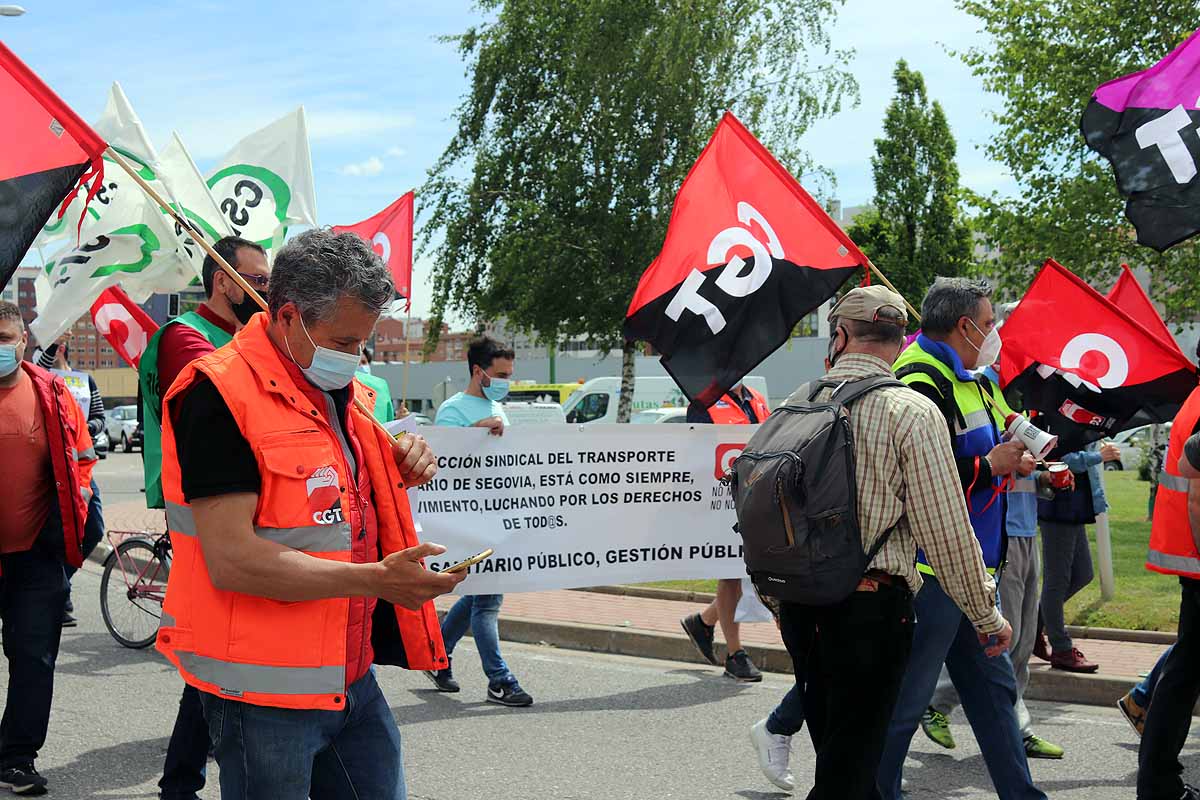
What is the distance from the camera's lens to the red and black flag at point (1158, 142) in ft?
19.4

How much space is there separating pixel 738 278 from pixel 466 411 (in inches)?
74.7

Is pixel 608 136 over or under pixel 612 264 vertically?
over

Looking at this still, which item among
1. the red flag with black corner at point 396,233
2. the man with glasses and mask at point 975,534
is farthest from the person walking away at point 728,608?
the red flag with black corner at point 396,233

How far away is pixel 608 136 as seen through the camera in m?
25.6

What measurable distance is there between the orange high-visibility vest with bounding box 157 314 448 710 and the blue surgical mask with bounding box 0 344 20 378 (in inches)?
124

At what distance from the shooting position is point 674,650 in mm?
8258

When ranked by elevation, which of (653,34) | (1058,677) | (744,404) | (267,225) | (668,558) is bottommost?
(1058,677)

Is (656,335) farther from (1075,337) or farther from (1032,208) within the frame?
(1032,208)

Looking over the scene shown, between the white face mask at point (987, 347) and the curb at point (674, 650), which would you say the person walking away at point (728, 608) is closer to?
the curb at point (674, 650)

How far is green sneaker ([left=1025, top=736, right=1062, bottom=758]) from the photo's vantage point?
5.83 m

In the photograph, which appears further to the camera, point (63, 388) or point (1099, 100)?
point (1099, 100)

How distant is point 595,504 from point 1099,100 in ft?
11.8

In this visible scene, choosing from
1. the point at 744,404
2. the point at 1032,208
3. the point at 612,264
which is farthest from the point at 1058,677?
the point at 612,264

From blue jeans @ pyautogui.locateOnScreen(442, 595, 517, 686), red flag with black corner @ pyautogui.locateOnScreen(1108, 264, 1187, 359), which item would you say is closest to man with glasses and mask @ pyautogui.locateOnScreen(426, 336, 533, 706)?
blue jeans @ pyautogui.locateOnScreen(442, 595, 517, 686)
